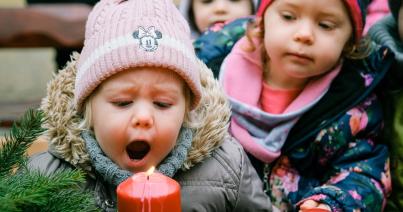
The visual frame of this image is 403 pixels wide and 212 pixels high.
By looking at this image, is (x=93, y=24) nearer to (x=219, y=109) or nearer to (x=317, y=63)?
(x=219, y=109)

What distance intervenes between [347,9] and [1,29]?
1.89 meters

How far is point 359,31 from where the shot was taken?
1977 mm

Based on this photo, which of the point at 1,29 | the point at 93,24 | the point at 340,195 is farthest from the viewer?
the point at 1,29

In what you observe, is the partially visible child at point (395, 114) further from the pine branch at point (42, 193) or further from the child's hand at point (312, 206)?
the pine branch at point (42, 193)

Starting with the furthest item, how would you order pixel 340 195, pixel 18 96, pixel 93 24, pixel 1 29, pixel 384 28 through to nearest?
pixel 18 96
pixel 1 29
pixel 384 28
pixel 340 195
pixel 93 24

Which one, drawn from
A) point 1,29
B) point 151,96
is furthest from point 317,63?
point 1,29

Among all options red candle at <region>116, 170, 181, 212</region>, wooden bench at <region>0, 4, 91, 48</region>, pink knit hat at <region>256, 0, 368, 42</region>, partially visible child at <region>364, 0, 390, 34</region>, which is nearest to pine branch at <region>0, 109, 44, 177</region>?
red candle at <region>116, 170, 181, 212</region>

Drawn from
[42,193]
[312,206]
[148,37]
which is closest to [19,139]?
[42,193]

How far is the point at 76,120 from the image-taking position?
1.59 meters

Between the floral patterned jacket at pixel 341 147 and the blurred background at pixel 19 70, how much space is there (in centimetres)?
81

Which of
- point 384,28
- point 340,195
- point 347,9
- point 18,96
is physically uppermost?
point 347,9

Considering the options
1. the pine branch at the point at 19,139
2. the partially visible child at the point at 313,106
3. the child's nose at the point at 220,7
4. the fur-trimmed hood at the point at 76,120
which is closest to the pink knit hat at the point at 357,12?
the partially visible child at the point at 313,106

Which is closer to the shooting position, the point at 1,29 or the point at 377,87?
the point at 377,87

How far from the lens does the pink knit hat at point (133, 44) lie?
1467 millimetres
